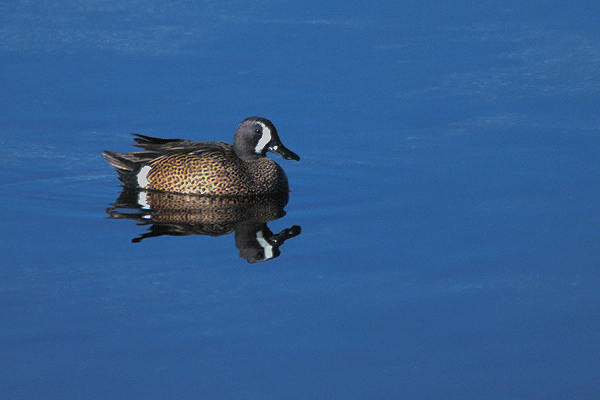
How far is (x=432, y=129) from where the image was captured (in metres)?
11.8

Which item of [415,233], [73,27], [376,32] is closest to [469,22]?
[376,32]

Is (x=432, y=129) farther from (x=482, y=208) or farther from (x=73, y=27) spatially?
(x=73, y=27)

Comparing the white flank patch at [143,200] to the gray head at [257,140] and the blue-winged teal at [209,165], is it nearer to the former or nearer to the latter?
the blue-winged teal at [209,165]

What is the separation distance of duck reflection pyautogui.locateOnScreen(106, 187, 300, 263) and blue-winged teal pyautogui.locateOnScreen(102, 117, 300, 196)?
0.11 meters

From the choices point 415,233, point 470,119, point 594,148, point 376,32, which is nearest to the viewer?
point 415,233

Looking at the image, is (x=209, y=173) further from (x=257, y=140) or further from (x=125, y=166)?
(x=125, y=166)

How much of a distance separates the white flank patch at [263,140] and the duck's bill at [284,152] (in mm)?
95

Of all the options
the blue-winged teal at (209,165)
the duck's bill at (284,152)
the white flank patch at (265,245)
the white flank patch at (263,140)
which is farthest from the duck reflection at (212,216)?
the white flank patch at (263,140)

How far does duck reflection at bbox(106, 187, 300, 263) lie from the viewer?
30.3ft

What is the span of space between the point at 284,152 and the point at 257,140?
406 mm

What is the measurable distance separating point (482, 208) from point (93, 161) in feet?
13.6

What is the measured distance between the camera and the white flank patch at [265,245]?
8883 mm

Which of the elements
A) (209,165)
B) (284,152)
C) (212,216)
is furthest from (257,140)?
(212,216)

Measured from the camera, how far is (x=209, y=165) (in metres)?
10.9
